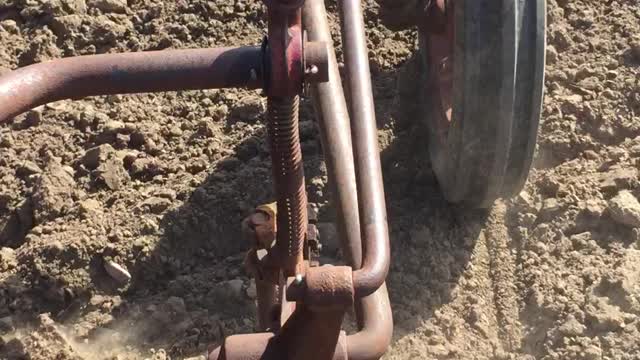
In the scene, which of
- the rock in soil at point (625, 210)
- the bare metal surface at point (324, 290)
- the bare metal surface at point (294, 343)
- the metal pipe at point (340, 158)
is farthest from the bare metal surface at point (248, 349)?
the rock in soil at point (625, 210)

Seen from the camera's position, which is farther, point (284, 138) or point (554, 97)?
point (554, 97)

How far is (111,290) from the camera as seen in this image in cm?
284

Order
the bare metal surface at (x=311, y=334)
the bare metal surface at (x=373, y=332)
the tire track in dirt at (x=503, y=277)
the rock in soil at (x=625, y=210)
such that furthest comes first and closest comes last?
the rock in soil at (x=625, y=210)
the tire track in dirt at (x=503, y=277)
the bare metal surface at (x=373, y=332)
the bare metal surface at (x=311, y=334)

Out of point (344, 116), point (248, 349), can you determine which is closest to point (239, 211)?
point (344, 116)

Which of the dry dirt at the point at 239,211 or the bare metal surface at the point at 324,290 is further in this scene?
the dry dirt at the point at 239,211

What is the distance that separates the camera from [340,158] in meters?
2.23

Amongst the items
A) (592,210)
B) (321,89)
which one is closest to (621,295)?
(592,210)

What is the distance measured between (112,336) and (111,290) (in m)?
0.15

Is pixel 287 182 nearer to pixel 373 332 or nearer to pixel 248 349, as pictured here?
pixel 248 349

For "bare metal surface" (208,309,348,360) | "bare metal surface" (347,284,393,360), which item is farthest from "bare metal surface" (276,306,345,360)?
"bare metal surface" (347,284,393,360)

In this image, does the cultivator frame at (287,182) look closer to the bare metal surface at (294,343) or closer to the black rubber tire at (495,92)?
the bare metal surface at (294,343)

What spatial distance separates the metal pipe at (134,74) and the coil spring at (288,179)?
6cm

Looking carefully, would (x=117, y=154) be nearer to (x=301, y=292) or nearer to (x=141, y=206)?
(x=141, y=206)

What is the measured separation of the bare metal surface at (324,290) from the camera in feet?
5.24
